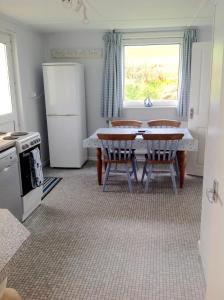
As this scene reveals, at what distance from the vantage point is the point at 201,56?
3.98 m

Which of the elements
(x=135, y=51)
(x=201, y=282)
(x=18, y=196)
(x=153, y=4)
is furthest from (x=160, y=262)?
(x=135, y=51)

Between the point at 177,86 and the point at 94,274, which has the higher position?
the point at 177,86

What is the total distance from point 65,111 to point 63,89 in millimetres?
378

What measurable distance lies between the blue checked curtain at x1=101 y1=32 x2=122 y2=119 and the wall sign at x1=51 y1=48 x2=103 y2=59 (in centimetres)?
17

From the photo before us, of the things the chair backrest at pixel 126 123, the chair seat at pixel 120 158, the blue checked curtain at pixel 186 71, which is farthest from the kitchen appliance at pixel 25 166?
the blue checked curtain at pixel 186 71

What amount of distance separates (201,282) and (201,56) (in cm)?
315

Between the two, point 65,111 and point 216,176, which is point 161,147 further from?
point 216,176

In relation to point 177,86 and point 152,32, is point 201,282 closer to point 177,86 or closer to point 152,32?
point 177,86

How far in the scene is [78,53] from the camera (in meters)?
4.96

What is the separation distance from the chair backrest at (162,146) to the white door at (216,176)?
138cm

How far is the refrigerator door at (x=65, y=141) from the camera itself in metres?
4.75

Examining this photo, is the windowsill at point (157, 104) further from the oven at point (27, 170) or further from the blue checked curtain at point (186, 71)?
the oven at point (27, 170)

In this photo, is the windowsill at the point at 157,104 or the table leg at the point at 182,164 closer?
the table leg at the point at 182,164

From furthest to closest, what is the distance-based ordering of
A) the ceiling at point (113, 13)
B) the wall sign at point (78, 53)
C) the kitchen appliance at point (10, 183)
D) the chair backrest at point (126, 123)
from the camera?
the wall sign at point (78, 53) → the chair backrest at point (126, 123) → the ceiling at point (113, 13) → the kitchen appliance at point (10, 183)
